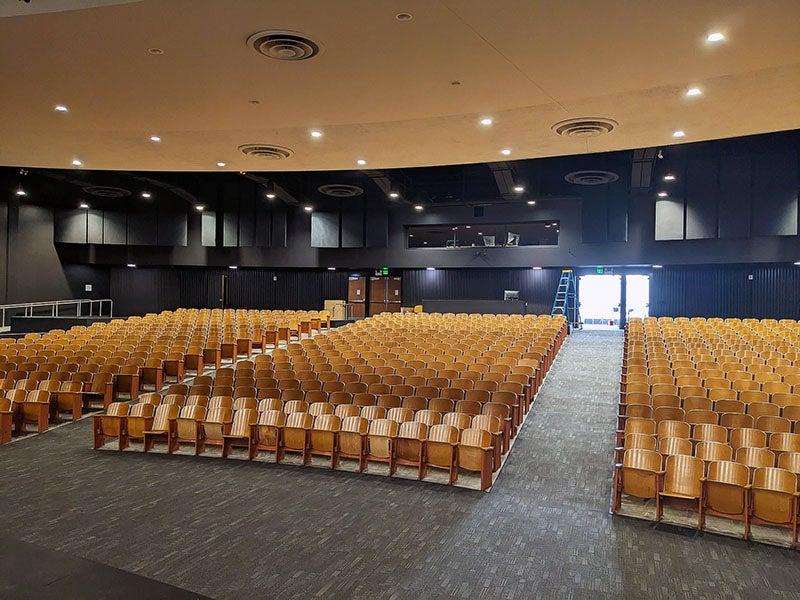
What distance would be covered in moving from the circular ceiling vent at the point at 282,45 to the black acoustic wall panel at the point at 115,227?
18.4 m

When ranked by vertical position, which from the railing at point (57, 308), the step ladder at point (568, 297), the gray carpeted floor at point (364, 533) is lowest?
the gray carpeted floor at point (364, 533)

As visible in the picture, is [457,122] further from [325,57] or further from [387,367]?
[387,367]

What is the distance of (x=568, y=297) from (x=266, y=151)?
13.6 meters

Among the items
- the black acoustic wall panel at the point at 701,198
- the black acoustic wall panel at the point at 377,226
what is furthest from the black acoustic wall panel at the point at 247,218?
the black acoustic wall panel at the point at 701,198

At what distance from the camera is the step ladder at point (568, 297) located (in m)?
21.4

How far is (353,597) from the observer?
405cm

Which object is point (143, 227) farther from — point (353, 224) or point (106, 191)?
point (353, 224)

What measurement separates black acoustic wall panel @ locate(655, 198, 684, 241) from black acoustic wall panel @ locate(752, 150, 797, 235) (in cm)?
205

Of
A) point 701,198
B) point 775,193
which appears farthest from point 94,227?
point 775,193

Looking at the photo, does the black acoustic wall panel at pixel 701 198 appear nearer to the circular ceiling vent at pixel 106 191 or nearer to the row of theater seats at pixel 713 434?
the row of theater seats at pixel 713 434

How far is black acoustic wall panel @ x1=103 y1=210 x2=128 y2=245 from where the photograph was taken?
23.0 meters

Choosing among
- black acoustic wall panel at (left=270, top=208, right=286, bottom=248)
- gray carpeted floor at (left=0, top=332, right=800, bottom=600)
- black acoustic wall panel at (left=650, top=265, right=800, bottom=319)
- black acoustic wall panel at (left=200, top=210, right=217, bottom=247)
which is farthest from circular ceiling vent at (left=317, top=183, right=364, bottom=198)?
gray carpeted floor at (left=0, top=332, right=800, bottom=600)

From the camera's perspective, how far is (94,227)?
22812 mm

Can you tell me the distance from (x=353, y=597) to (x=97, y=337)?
11.8 metres
